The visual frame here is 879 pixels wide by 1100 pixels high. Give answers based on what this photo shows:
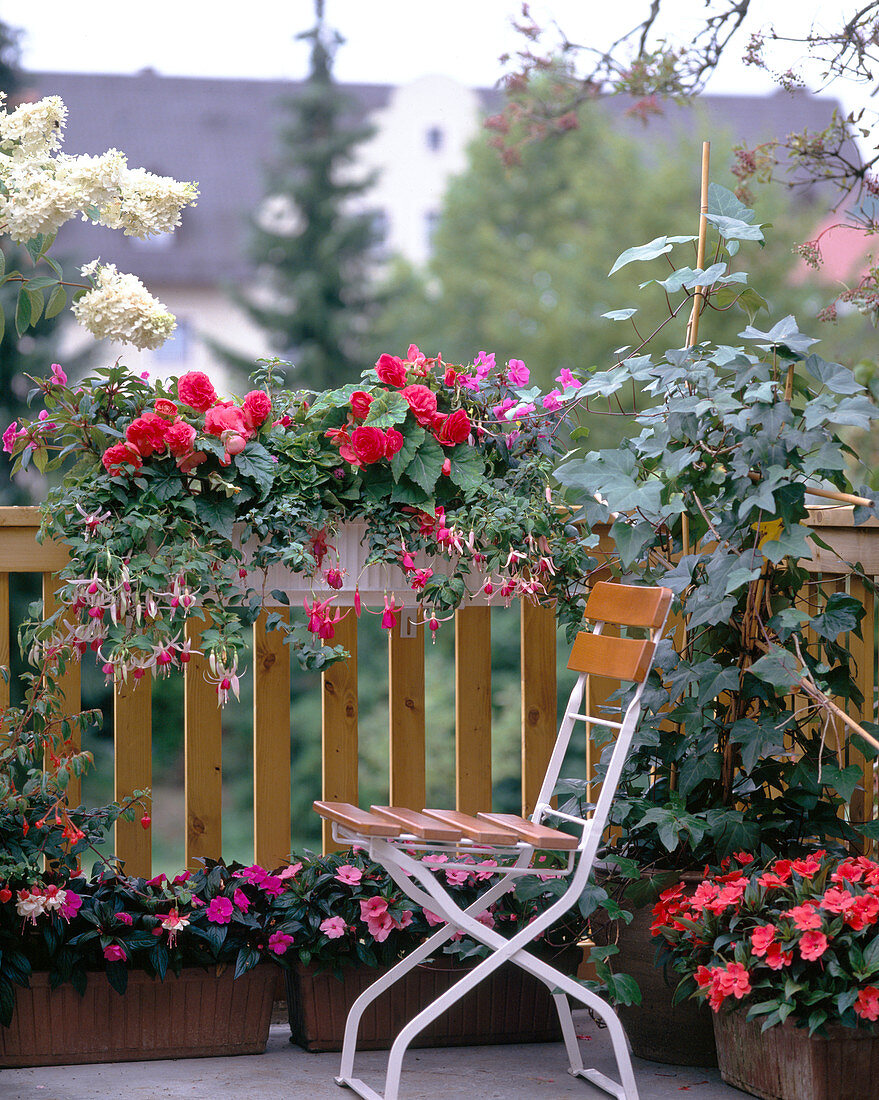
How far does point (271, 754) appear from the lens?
104 inches

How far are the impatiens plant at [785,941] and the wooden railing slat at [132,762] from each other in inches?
43.4

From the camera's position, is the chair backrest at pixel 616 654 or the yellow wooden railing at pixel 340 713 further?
the yellow wooden railing at pixel 340 713

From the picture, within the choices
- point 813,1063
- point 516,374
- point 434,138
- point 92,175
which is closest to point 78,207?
point 92,175

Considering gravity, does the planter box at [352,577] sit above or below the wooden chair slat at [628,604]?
above

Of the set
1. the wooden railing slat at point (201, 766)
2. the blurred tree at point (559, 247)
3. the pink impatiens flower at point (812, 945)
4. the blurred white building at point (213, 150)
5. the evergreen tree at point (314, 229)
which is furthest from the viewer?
the blurred white building at point (213, 150)

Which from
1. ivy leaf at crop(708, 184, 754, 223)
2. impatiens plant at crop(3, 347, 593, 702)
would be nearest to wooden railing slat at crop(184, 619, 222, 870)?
impatiens plant at crop(3, 347, 593, 702)

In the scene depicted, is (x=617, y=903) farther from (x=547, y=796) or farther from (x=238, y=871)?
(x=238, y=871)

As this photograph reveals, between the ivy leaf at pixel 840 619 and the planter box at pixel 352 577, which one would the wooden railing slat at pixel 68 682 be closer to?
the planter box at pixel 352 577

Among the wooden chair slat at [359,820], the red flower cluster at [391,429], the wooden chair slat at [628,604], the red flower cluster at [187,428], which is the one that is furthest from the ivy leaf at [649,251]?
the wooden chair slat at [359,820]

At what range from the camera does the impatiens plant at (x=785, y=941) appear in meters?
1.97

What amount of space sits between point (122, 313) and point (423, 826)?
1.08 m

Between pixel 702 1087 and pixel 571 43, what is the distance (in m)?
3.18

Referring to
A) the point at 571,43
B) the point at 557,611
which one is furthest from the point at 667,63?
the point at 557,611

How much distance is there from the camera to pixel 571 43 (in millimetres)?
3943
